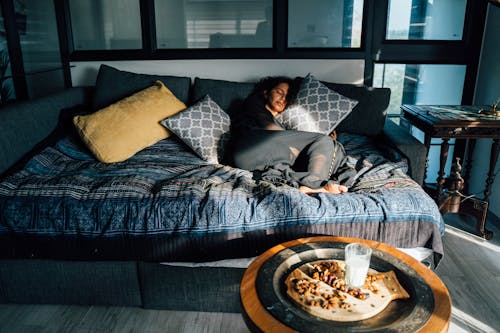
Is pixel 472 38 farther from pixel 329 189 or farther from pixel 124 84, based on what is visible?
pixel 124 84

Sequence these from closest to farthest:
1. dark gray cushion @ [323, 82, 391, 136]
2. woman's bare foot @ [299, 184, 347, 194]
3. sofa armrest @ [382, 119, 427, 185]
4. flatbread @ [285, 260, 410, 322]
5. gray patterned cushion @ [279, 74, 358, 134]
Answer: flatbread @ [285, 260, 410, 322], woman's bare foot @ [299, 184, 347, 194], sofa armrest @ [382, 119, 427, 185], gray patterned cushion @ [279, 74, 358, 134], dark gray cushion @ [323, 82, 391, 136]

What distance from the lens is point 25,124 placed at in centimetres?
236

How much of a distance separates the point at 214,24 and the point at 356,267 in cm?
240

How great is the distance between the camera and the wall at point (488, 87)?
110 inches

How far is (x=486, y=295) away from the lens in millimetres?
2010

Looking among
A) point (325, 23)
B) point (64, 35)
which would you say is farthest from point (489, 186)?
point (64, 35)

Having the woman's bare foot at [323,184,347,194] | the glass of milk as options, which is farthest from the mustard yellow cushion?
the glass of milk

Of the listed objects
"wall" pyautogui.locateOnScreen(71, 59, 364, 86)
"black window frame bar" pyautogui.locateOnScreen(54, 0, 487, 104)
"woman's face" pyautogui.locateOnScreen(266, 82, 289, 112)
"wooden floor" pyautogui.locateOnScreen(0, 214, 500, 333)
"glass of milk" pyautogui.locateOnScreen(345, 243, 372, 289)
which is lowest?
"wooden floor" pyautogui.locateOnScreen(0, 214, 500, 333)

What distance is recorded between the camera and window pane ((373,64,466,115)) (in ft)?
10.3

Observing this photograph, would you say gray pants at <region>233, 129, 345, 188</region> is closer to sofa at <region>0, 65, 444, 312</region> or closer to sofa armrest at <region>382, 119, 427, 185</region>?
sofa at <region>0, 65, 444, 312</region>

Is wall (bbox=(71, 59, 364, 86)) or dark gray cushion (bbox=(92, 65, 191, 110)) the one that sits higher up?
wall (bbox=(71, 59, 364, 86))

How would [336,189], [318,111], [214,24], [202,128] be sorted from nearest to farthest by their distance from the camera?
1. [336,189]
2. [202,128]
3. [318,111]
4. [214,24]

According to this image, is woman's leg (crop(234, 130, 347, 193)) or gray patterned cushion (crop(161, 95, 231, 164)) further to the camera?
gray patterned cushion (crop(161, 95, 231, 164))

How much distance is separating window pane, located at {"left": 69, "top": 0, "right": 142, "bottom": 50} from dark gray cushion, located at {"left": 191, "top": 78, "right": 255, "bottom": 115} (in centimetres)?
71
